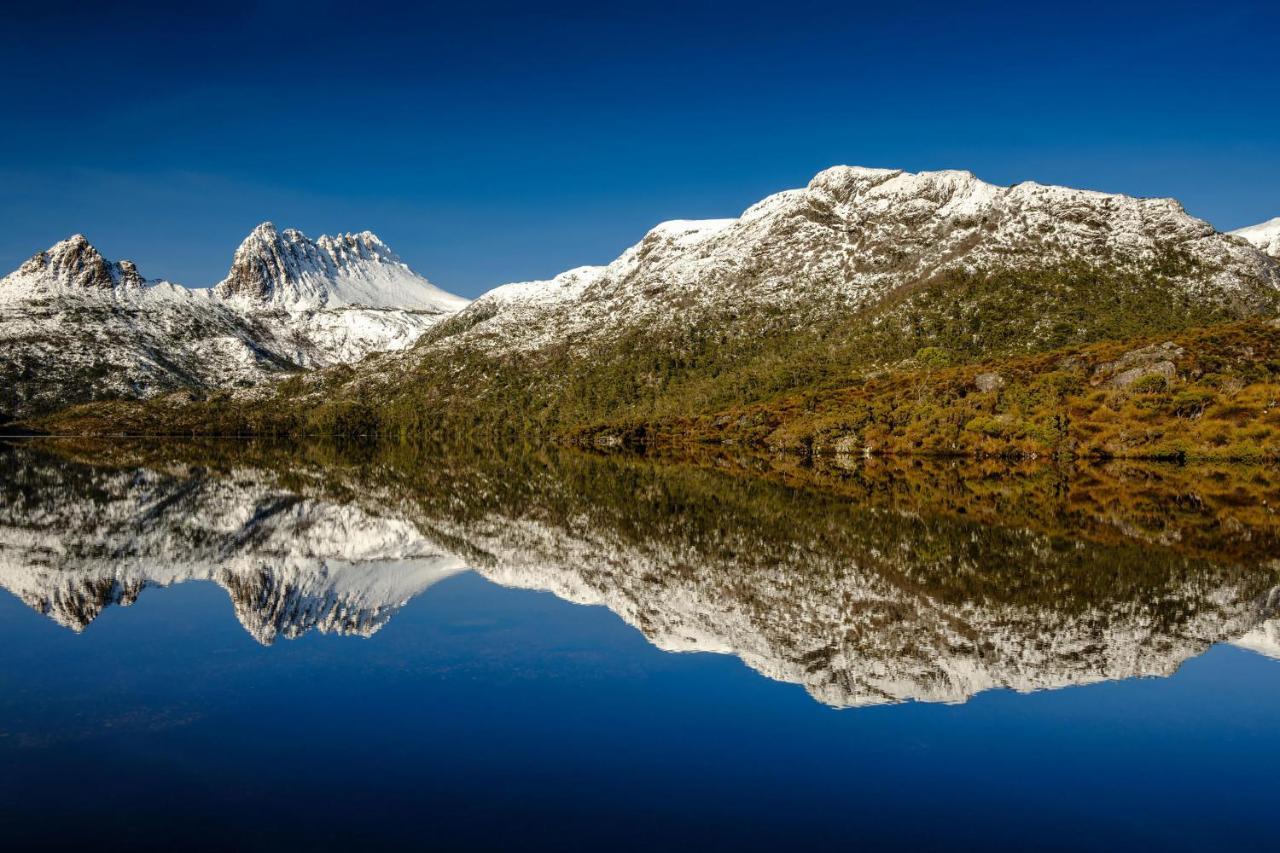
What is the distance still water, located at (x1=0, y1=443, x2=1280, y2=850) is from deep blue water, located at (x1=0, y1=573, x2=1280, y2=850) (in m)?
0.09

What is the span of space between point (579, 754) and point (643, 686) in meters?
5.21

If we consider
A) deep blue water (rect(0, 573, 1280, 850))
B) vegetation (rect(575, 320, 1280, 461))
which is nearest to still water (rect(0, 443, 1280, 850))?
deep blue water (rect(0, 573, 1280, 850))

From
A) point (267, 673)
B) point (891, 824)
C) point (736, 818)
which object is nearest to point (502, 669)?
point (267, 673)

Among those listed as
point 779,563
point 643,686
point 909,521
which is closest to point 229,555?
Result: point 779,563

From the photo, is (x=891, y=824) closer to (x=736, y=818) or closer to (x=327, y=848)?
(x=736, y=818)

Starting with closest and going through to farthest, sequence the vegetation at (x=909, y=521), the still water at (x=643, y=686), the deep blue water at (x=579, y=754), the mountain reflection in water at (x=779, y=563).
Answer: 1. the deep blue water at (x=579, y=754)
2. the still water at (x=643, y=686)
3. the mountain reflection in water at (x=779, y=563)
4. the vegetation at (x=909, y=521)

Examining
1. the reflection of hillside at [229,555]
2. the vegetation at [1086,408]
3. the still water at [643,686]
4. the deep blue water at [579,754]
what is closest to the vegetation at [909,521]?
the still water at [643,686]

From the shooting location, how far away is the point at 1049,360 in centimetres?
15325

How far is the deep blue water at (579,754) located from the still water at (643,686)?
0.09 m

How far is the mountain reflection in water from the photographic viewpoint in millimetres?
26531

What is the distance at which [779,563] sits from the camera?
3947cm

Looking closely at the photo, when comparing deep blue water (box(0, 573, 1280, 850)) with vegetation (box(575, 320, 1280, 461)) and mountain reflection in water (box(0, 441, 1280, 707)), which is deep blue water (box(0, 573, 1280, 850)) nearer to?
mountain reflection in water (box(0, 441, 1280, 707))

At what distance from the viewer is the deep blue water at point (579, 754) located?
48.6 feet

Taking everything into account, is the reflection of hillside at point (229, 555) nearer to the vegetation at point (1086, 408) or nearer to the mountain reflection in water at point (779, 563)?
the mountain reflection in water at point (779, 563)
